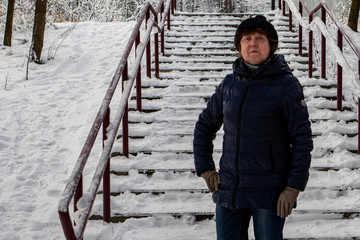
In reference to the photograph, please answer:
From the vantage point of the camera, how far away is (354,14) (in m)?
8.75

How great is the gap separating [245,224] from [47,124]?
3873mm

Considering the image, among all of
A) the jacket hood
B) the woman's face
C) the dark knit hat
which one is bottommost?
the jacket hood

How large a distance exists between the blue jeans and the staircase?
122 centimetres

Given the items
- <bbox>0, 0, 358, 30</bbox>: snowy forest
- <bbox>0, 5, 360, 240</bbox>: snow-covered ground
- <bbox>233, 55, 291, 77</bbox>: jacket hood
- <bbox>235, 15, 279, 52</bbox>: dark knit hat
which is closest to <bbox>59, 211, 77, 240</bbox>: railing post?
<bbox>0, 5, 360, 240</bbox>: snow-covered ground

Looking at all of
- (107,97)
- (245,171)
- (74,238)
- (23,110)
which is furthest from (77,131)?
(245,171)

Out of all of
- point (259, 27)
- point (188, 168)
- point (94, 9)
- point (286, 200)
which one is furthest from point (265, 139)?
point (94, 9)

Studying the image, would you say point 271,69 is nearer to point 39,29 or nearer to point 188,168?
point 188,168

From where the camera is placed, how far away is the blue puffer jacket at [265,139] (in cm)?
200

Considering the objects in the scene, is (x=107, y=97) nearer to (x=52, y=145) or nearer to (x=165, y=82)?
(x=52, y=145)

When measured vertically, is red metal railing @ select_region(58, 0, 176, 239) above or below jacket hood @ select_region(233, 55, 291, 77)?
below

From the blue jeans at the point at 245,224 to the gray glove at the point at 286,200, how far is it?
6 centimetres

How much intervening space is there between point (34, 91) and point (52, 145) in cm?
168

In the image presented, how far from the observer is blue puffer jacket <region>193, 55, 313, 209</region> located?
200cm

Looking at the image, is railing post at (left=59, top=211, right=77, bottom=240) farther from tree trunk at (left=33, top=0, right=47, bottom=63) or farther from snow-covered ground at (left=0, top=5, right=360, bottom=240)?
tree trunk at (left=33, top=0, right=47, bottom=63)
